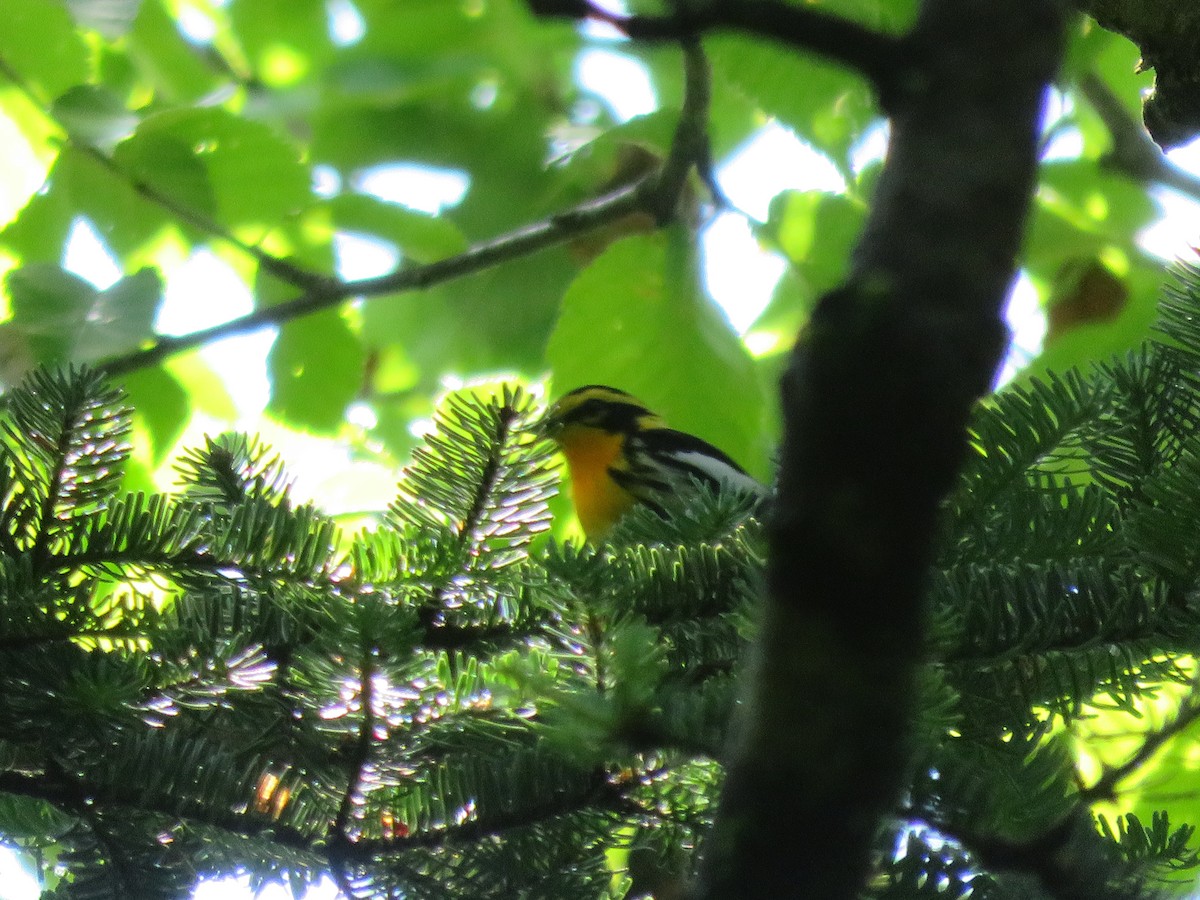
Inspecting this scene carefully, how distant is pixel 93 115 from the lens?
2367 mm

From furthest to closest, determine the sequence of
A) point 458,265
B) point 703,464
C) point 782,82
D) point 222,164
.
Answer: point 703,464 → point 458,265 → point 222,164 → point 782,82

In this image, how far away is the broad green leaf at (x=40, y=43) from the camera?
2.64 meters

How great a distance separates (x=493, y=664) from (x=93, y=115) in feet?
5.90

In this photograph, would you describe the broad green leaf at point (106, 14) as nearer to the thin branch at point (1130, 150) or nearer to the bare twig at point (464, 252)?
the bare twig at point (464, 252)

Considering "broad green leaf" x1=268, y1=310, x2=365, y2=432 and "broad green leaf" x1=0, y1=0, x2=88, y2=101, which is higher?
"broad green leaf" x1=0, y1=0, x2=88, y2=101

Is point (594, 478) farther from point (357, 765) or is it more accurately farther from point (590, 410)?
point (357, 765)

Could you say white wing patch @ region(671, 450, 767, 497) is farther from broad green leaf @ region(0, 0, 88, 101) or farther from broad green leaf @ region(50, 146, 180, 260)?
broad green leaf @ region(0, 0, 88, 101)

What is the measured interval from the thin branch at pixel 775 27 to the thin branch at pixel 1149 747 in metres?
0.60

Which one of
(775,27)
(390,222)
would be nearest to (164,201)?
(390,222)

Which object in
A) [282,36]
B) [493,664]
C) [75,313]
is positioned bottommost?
[493,664]

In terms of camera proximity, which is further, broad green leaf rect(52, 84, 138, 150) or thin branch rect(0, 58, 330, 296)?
thin branch rect(0, 58, 330, 296)

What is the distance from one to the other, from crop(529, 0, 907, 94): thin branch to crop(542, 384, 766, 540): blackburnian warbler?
2.14 meters

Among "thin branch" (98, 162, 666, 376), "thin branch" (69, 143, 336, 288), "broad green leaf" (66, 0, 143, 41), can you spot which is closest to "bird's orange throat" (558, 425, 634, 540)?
"thin branch" (98, 162, 666, 376)

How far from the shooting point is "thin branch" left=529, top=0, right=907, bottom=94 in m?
0.57
